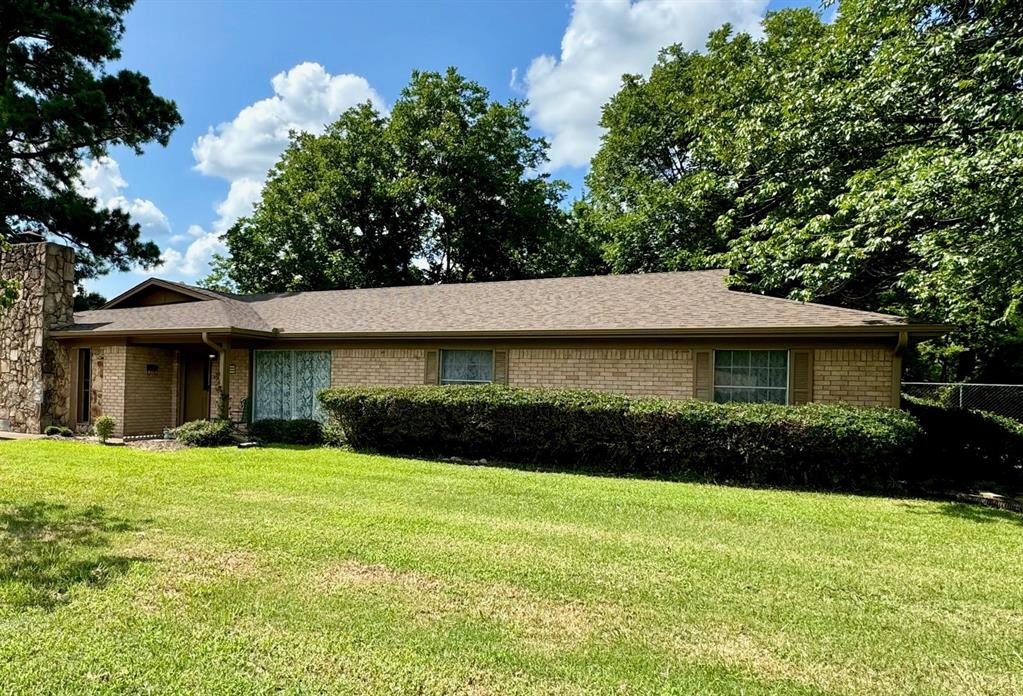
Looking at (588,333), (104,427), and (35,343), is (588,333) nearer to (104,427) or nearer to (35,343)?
(104,427)

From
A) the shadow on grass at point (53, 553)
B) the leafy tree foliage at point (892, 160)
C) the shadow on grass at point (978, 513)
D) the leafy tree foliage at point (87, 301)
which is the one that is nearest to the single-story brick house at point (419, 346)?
the leafy tree foliage at point (892, 160)

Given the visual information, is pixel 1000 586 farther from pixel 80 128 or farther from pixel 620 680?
pixel 80 128

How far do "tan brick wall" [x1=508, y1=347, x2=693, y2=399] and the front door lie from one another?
8.50 metres

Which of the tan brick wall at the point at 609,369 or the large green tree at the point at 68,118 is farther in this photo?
the large green tree at the point at 68,118

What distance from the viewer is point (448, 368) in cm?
1356

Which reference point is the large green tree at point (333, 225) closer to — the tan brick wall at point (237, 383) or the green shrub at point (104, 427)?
the tan brick wall at point (237, 383)

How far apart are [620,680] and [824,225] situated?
9.73 meters

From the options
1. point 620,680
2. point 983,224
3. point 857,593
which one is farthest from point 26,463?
point 983,224

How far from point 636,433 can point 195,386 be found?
39.1 feet

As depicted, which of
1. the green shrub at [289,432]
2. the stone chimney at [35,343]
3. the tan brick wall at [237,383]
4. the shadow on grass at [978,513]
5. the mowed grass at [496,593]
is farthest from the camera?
the stone chimney at [35,343]

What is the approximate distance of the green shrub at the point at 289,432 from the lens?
13.6 m

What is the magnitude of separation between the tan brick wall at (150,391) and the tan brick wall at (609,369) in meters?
9.26

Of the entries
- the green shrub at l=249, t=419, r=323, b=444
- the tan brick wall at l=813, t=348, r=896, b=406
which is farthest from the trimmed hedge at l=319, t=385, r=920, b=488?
the green shrub at l=249, t=419, r=323, b=444

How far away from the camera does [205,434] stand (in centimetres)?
1278
